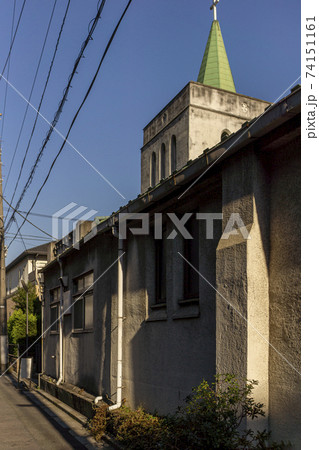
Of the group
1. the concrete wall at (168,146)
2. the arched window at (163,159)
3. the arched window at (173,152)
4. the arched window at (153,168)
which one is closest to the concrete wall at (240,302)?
the concrete wall at (168,146)

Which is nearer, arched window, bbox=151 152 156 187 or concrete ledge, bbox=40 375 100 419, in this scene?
concrete ledge, bbox=40 375 100 419

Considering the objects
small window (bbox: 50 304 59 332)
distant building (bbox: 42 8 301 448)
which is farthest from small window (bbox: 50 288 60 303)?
distant building (bbox: 42 8 301 448)

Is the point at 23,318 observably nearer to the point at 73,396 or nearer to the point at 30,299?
the point at 30,299

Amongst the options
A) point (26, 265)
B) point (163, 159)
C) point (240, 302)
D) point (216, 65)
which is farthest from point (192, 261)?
point (26, 265)

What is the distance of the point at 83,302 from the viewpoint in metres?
13.6

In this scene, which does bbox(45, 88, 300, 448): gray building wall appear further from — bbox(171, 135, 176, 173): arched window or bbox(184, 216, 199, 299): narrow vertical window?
bbox(171, 135, 176, 173): arched window

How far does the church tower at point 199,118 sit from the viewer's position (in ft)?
103

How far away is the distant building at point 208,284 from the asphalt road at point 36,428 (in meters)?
1.05

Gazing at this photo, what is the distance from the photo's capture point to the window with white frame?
13023 mm

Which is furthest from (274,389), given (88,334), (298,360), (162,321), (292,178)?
(88,334)

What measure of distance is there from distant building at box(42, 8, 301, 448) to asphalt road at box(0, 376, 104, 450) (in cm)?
105

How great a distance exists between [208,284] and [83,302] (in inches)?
282

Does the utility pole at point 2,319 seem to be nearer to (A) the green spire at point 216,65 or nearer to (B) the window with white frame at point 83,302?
(B) the window with white frame at point 83,302
